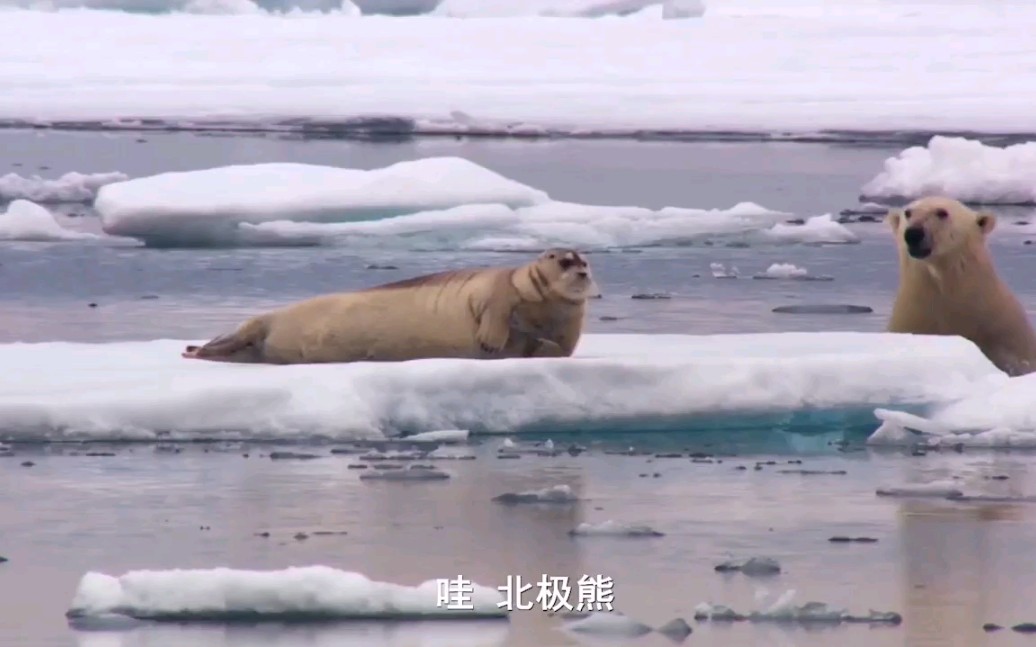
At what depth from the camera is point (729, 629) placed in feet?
A: 13.0

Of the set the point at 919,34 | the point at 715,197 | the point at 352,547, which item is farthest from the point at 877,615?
the point at 919,34

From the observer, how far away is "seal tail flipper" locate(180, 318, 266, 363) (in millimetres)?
6785

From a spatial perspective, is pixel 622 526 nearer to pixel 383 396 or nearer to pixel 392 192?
pixel 383 396

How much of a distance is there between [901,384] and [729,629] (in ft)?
8.07

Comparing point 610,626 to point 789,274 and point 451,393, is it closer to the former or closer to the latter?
point 451,393

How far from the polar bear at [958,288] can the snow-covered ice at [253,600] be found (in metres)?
3.55

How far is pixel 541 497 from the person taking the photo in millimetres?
5246

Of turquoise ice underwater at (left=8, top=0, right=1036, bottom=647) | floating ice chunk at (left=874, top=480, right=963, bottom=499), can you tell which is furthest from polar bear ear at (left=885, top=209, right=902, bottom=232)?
floating ice chunk at (left=874, top=480, right=963, bottom=499)

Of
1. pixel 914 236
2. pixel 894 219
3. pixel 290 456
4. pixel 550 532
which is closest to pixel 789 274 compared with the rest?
pixel 894 219

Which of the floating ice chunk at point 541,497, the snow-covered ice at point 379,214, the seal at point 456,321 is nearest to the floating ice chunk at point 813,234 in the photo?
the snow-covered ice at point 379,214

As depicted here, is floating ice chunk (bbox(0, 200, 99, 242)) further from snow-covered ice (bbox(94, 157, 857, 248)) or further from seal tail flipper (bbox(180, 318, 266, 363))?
seal tail flipper (bbox(180, 318, 266, 363))

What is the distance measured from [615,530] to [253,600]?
3.45 feet

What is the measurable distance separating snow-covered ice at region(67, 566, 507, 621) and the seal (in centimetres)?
264

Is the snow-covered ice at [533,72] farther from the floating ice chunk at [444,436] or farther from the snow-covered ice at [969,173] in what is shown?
the floating ice chunk at [444,436]
